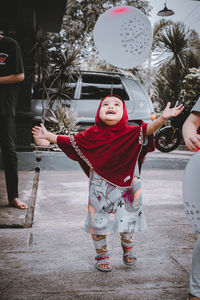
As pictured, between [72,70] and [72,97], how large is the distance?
0.57m

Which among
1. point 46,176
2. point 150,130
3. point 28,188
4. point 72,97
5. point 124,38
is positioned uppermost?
point 124,38

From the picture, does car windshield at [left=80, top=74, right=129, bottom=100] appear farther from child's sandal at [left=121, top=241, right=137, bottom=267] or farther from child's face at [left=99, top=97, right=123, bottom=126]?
child's sandal at [left=121, top=241, right=137, bottom=267]

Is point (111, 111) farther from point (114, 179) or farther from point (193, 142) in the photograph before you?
point (193, 142)

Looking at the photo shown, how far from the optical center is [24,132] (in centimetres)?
561

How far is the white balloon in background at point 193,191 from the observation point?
1273 mm

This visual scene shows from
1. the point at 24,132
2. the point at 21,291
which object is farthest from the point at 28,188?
the point at 21,291

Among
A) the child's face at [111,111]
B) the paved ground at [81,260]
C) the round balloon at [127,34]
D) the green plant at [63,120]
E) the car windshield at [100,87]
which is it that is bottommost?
the green plant at [63,120]

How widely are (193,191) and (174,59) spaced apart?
41.6ft

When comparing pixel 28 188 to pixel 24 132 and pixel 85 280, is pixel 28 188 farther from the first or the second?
pixel 85 280

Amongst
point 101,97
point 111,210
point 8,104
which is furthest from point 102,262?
point 101,97

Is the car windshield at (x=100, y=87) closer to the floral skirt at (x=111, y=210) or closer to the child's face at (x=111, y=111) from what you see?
the child's face at (x=111, y=111)

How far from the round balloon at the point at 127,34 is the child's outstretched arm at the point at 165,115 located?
1155mm

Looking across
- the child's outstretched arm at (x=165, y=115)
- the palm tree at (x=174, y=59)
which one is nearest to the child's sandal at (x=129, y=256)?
the child's outstretched arm at (x=165, y=115)

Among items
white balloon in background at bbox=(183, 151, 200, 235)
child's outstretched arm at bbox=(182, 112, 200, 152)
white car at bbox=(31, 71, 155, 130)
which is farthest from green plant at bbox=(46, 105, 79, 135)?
white balloon in background at bbox=(183, 151, 200, 235)
